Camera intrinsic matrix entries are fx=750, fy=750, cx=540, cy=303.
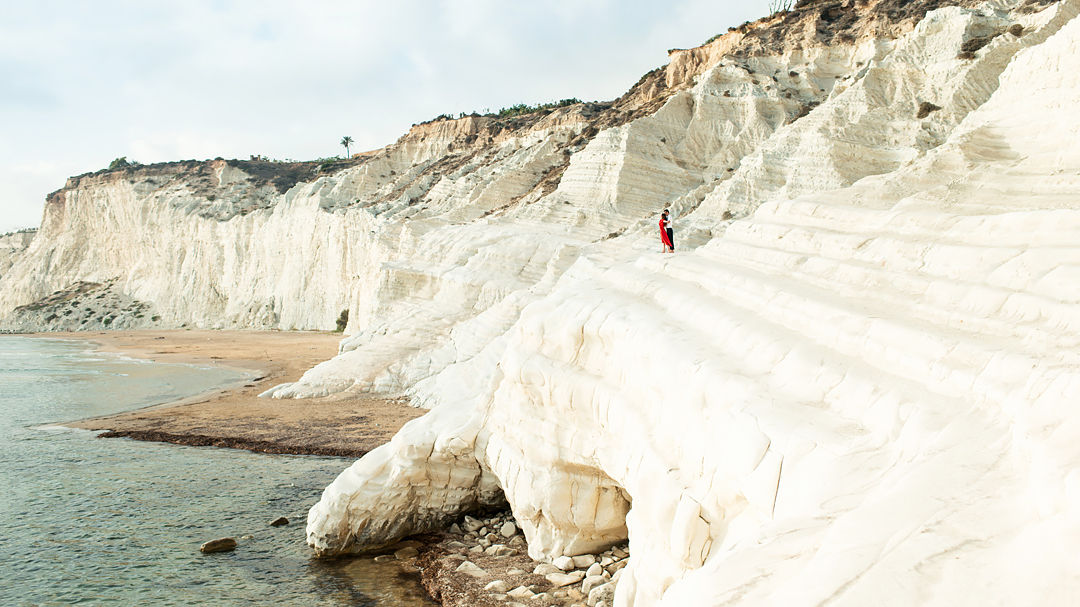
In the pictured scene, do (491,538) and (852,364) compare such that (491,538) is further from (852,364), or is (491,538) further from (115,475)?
(115,475)

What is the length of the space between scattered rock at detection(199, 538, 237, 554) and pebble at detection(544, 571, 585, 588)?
4.50 metres

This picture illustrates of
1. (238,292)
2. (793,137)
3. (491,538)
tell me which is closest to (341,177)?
(238,292)

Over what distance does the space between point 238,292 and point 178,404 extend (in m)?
30.1

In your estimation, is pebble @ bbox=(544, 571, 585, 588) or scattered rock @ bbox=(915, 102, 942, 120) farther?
scattered rock @ bbox=(915, 102, 942, 120)

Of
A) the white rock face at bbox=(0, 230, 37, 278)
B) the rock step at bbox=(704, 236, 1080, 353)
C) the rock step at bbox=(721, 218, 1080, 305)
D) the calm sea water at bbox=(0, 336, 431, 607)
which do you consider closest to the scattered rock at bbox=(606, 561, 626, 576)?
the calm sea water at bbox=(0, 336, 431, 607)

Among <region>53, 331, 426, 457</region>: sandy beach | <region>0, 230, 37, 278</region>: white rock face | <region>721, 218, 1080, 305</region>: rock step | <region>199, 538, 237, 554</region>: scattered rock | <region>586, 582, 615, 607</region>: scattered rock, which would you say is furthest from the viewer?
<region>0, 230, 37, 278</region>: white rock face

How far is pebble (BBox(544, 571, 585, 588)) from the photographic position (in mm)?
7820

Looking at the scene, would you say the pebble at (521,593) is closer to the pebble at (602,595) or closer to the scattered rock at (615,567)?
the pebble at (602,595)

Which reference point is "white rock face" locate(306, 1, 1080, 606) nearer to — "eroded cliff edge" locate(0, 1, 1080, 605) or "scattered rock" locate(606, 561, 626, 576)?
"eroded cliff edge" locate(0, 1, 1080, 605)

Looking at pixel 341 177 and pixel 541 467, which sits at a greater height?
pixel 341 177

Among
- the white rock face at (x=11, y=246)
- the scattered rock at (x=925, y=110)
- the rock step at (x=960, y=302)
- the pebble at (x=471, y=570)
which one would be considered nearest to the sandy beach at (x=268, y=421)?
the pebble at (x=471, y=570)

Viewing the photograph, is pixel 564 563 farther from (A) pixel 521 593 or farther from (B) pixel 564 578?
(A) pixel 521 593

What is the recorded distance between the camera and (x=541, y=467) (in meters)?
8.13

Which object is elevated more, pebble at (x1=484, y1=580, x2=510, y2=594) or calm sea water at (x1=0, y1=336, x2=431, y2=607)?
pebble at (x1=484, y1=580, x2=510, y2=594)
